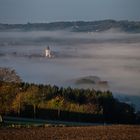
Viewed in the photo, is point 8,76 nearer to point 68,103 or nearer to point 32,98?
point 32,98

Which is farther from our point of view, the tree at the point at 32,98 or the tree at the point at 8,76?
the tree at the point at 32,98

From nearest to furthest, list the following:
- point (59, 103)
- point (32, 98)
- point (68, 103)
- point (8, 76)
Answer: point (8, 76), point (32, 98), point (59, 103), point (68, 103)

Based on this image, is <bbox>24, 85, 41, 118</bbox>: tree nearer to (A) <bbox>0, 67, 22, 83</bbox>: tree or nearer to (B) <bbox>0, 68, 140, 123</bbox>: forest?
(B) <bbox>0, 68, 140, 123</bbox>: forest

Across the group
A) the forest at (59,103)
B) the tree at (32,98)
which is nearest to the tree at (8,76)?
the forest at (59,103)

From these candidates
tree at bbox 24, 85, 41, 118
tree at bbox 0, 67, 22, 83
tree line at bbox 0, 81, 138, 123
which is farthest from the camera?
tree at bbox 24, 85, 41, 118

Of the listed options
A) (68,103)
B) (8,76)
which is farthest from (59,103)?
(8,76)

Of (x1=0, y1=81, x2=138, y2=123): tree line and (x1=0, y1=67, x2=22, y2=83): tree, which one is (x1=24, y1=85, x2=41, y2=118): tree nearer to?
(x1=0, y1=81, x2=138, y2=123): tree line

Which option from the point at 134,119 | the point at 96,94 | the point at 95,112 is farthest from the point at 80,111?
the point at 96,94

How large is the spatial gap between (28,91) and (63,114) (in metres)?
11.7

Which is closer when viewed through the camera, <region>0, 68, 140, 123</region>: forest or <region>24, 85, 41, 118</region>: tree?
<region>0, 68, 140, 123</region>: forest

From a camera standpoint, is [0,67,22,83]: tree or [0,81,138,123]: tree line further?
[0,81,138,123]: tree line

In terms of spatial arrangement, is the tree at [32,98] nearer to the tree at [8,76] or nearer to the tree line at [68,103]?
the tree line at [68,103]

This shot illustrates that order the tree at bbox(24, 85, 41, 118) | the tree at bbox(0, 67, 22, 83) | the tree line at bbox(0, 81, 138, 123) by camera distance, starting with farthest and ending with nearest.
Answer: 1. the tree at bbox(24, 85, 41, 118)
2. the tree line at bbox(0, 81, 138, 123)
3. the tree at bbox(0, 67, 22, 83)

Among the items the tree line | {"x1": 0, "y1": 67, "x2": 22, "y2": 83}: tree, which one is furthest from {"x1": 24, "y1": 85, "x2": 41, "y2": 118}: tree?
{"x1": 0, "y1": 67, "x2": 22, "y2": 83}: tree
